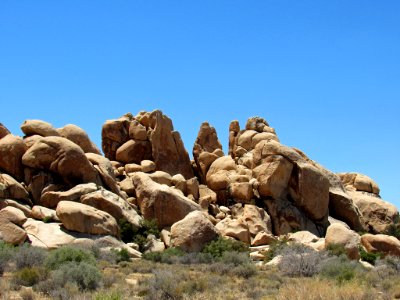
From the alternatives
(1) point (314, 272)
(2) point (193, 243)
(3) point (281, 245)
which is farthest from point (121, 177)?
(1) point (314, 272)

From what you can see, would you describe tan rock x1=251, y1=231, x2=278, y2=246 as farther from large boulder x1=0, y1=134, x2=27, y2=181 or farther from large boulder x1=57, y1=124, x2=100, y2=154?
large boulder x1=0, y1=134, x2=27, y2=181

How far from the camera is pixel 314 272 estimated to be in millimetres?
22891

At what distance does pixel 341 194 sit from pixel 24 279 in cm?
3283

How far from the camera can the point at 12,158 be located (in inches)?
1453

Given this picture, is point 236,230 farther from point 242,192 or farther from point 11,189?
point 11,189

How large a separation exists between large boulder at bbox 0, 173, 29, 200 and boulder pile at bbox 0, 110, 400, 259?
97 millimetres

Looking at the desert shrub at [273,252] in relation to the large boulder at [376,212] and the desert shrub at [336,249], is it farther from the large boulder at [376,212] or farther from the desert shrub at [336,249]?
the large boulder at [376,212]

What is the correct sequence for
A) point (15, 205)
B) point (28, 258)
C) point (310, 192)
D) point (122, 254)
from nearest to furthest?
point (28, 258), point (122, 254), point (15, 205), point (310, 192)

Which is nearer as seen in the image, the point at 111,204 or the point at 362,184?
the point at 111,204

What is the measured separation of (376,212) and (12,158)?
30.7 m

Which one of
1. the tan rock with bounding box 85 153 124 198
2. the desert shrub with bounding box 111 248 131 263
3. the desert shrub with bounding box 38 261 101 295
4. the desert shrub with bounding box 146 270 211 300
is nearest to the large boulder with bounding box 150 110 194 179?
the tan rock with bounding box 85 153 124 198

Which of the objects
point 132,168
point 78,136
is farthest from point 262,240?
point 78,136

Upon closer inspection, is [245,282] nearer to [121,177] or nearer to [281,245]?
[281,245]

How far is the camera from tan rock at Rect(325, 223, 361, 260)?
104 feet
